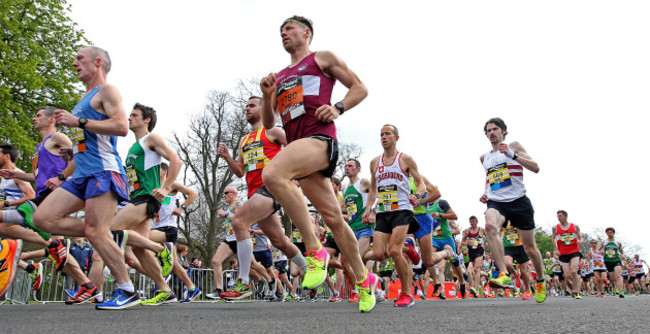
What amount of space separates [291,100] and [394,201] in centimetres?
315

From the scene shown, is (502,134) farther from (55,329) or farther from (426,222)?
(55,329)

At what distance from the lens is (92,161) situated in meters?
5.12

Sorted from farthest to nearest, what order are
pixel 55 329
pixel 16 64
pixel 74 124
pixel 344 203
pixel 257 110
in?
pixel 16 64 → pixel 344 203 → pixel 257 110 → pixel 74 124 → pixel 55 329

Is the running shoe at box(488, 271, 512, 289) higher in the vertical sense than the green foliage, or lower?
lower

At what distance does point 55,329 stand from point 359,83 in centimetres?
282

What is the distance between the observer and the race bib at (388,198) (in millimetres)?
7148

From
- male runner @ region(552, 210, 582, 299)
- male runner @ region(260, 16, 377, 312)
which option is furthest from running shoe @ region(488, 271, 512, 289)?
male runner @ region(552, 210, 582, 299)

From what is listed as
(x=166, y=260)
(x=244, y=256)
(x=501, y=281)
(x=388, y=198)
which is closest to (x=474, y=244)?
(x=501, y=281)

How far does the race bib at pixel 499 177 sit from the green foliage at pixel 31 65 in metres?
15.4

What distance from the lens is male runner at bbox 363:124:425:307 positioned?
6605mm

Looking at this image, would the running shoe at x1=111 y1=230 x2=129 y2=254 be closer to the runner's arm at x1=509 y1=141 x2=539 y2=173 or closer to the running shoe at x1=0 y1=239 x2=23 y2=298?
the running shoe at x1=0 y1=239 x2=23 y2=298

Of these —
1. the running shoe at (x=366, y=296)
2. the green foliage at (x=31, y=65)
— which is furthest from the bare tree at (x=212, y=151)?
the running shoe at (x=366, y=296)

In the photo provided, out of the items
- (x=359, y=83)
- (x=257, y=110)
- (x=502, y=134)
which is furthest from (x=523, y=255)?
(x=359, y=83)

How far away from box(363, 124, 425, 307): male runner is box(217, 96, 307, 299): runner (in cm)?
117
